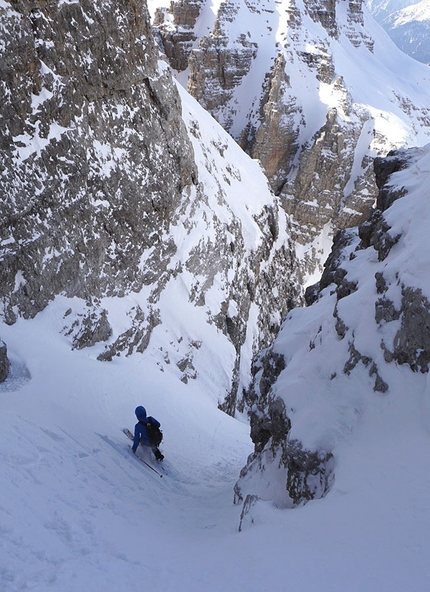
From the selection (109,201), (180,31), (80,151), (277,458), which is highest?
(277,458)

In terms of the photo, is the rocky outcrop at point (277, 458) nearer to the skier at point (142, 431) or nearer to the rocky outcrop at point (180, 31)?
the skier at point (142, 431)

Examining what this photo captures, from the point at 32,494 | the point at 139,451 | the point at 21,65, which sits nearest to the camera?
the point at 32,494

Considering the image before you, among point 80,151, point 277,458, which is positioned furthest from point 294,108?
point 277,458

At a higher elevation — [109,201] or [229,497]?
[229,497]

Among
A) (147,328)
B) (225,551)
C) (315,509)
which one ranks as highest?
(315,509)

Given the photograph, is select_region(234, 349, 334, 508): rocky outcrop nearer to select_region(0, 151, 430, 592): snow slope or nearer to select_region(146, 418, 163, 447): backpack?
select_region(0, 151, 430, 592): snow slope

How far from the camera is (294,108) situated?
74.3 m

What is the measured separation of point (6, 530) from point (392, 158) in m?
11.8

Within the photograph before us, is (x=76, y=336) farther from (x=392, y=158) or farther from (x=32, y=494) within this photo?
(x=392, y=158)

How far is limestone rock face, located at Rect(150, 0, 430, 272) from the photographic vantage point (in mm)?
72438

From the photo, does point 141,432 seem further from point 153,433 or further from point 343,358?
point 343,358

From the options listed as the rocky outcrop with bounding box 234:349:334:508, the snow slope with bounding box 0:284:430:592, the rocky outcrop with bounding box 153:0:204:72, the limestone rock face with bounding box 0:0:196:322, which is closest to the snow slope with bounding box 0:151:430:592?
the snow slope with bounding box 0:284:430:592

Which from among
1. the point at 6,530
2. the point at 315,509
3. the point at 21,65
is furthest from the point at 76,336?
the point at 315,509

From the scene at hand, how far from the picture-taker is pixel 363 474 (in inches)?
282
